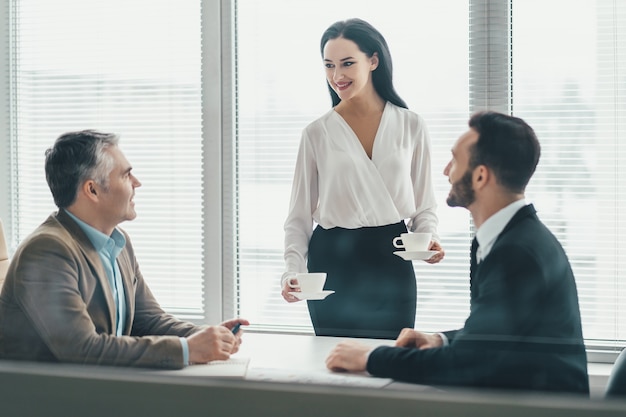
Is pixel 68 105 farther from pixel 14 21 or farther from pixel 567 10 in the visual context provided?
pixel 567 10

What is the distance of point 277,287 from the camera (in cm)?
Result: 156

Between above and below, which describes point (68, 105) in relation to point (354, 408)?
above

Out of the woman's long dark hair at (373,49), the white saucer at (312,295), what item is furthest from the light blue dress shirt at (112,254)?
the woman's long dark hair at (373,49)

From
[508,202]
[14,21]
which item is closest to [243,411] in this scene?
[508,202]

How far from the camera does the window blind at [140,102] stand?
5.17 ft

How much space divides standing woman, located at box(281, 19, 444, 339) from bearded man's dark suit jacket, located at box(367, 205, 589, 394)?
401mm

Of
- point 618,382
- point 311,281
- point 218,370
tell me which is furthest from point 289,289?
point 618,382

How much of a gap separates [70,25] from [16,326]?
131 centimetres

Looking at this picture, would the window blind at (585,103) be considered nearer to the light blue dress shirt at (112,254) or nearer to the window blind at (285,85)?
the window blind at (285,85)

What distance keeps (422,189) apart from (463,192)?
413mm

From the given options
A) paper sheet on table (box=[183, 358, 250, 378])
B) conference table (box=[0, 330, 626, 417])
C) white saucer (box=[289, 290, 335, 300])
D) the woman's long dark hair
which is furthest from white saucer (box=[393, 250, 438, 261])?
conference table (box=[0, 330, 626, 417])

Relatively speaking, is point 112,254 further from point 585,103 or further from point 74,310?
point 585,103

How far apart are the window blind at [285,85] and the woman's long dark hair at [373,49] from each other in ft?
0.34

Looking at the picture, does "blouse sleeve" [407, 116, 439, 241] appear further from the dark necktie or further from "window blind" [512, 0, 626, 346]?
the dark necktie
